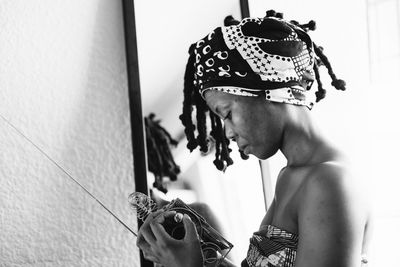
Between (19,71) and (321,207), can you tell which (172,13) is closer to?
(19,71)

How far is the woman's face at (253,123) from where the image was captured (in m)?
0.94

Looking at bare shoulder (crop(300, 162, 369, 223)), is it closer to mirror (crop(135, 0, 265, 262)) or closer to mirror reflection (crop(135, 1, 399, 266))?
mirror reflection (crop(135, 1, 399, 266))

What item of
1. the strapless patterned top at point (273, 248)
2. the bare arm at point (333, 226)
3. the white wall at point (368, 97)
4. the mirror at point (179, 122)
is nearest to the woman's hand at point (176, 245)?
the strapless patterned top at point (273, 248)

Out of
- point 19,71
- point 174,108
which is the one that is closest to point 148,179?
point 174,108

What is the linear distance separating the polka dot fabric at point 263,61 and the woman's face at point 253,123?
2 cm

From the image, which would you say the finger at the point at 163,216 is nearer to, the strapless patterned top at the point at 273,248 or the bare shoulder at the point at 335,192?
the strapless patterned top at the point at 273,248

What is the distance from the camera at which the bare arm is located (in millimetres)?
773

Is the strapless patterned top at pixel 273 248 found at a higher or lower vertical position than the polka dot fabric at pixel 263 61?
lower

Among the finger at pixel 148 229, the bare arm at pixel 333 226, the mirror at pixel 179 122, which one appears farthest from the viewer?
the mirror at pixel 179 122

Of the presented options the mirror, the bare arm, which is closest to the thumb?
the bare arm

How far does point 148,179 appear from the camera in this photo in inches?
52.3

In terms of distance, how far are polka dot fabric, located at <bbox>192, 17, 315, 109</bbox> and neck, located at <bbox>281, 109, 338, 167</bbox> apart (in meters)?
0.03

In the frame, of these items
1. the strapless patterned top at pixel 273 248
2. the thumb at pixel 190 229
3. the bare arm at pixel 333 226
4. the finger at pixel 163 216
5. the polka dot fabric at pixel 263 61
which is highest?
the polka dot fabric at pixel 263 61

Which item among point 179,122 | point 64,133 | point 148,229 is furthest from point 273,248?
point 64,133
